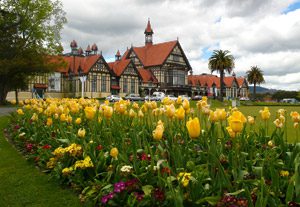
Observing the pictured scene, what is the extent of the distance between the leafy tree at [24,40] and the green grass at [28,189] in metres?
26.1

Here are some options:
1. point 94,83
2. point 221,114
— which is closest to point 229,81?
point 94,83

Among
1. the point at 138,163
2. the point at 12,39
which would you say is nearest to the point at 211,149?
the point at 138,163

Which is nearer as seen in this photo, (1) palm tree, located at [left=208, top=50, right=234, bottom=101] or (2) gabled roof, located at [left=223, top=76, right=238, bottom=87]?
(1) palm tree, located at [left=208, top=50, right=234, bottom=101]

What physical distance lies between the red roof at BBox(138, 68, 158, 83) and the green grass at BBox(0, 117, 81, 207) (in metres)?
56.6

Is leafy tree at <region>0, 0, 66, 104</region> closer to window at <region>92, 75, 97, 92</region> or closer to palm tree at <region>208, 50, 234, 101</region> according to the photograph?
window at <region>92, 75, 97, 92</region>

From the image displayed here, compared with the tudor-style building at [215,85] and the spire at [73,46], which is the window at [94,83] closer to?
the spire at [73,46]

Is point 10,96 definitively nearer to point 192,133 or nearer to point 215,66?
point 215,66

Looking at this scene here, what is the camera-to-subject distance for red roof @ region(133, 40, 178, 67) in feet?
213

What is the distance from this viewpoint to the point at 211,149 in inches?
149

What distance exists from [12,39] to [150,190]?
33190 millimetres

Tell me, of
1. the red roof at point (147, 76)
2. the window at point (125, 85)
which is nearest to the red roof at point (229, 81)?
the red roof at point (147, 76)

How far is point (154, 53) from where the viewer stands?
67.2 m

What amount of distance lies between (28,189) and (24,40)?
32.0m

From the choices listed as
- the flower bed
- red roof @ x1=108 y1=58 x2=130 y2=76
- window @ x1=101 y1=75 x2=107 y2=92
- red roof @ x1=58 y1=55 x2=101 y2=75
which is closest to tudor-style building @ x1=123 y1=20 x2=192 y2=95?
red roof @ x1=108 y1=58 x2=130 y2=76
